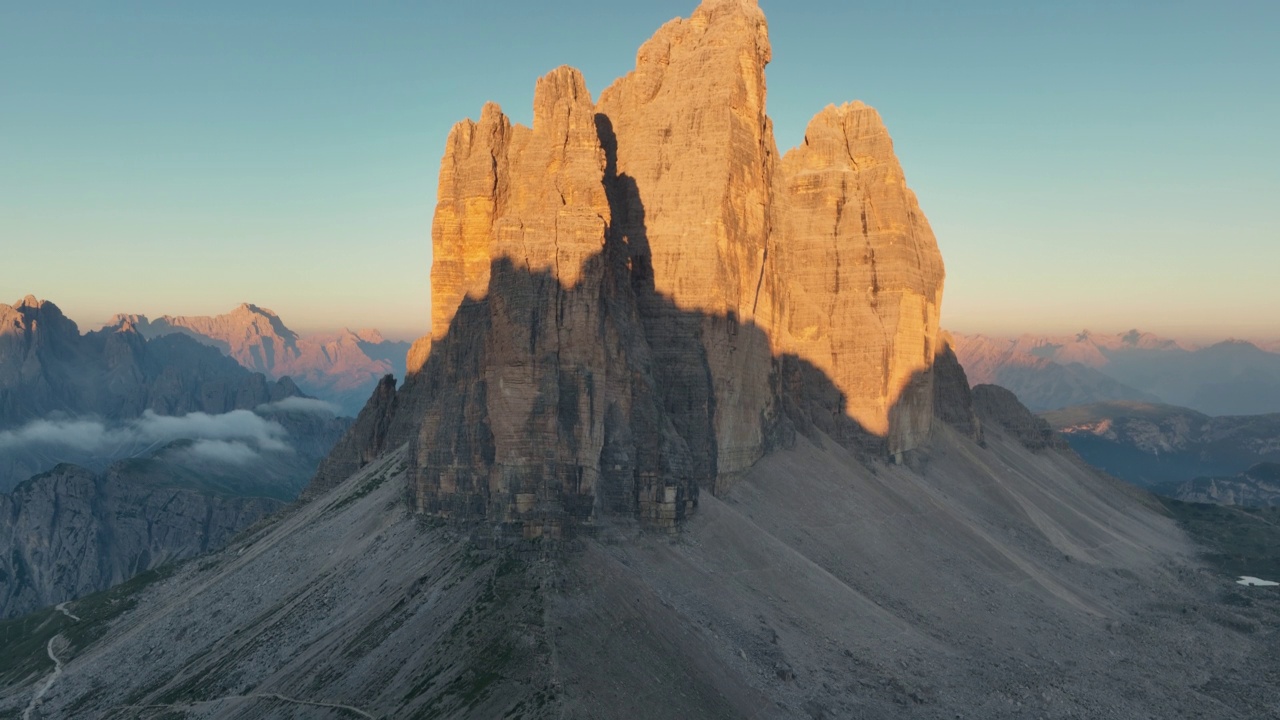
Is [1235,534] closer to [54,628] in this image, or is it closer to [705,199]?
[705,199]

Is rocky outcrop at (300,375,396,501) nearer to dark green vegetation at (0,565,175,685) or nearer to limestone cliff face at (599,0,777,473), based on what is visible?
dark green vegetation at (0,565,175,685)

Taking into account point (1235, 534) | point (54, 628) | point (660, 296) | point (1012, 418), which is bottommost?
point (1235, 534)

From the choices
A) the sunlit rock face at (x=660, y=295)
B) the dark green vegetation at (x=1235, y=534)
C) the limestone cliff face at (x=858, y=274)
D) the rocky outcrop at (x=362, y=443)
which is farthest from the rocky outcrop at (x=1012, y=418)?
the rocky outcrop at (x=362, y=443)

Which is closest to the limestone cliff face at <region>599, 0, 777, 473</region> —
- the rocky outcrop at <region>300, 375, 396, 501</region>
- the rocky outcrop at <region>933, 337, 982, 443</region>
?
the rocky outcrop at <region>300, 375, 396, 501</region>

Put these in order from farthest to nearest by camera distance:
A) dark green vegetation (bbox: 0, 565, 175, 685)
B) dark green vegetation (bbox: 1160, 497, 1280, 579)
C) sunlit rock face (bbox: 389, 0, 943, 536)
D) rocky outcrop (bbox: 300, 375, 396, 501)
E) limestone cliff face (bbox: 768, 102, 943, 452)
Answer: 1. dark green vegetation (bbox: 1160, 497, 1280, 579)
2. limestone cliff face (bbox: 768, 102, 943, 452)
3. rocky outcrop (bbox: 300, 375, 396, 501)
4. dark green vegetation (bbox: 0, 565, 175, 685)
5. sunlit rock face (bbox: 389, 0, 943, 536)

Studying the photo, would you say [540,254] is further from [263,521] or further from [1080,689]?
[263,521]

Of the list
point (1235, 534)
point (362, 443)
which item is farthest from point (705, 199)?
point (1235, 534)
